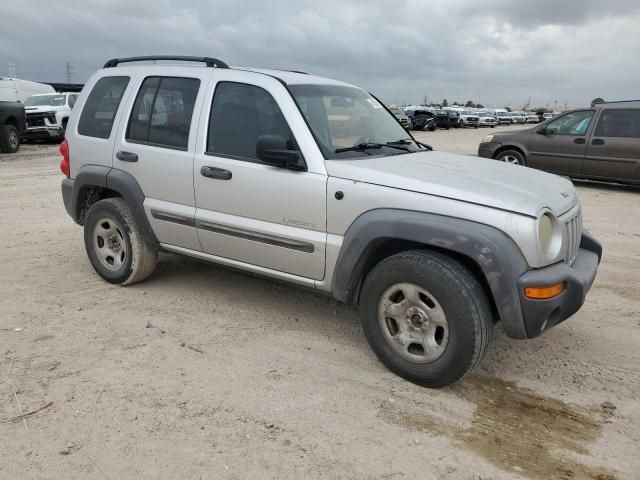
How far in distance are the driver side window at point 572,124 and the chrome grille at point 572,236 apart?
790cm

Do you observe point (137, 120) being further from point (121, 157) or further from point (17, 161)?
point (17, 161)

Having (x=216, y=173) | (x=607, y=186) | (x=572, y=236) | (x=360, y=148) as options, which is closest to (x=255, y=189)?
(x=216, y=173)

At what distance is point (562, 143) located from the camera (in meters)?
10.8

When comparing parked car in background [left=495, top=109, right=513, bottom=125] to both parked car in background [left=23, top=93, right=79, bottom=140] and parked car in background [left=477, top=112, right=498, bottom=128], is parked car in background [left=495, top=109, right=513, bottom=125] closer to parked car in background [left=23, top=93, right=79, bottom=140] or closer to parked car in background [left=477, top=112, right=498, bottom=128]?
parked car in background [left=477, top=112, right=498, bottom=128]

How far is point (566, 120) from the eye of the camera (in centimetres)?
1096

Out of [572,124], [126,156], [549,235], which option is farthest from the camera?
[572,124]

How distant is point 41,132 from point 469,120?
32.1m

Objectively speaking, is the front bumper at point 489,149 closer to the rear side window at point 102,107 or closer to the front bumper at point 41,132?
the rear side window at point 102,107

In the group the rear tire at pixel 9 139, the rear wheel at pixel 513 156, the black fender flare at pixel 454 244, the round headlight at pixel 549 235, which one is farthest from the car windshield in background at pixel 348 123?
the rear tire at pixel 9 139

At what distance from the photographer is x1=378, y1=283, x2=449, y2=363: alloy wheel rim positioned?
10.5 feet

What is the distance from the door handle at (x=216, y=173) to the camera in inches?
154

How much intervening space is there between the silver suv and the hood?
0.01 meters

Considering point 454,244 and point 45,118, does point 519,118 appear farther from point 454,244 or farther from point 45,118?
point 454,244

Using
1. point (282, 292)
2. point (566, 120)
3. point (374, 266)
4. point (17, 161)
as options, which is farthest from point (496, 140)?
point (17, 161)
